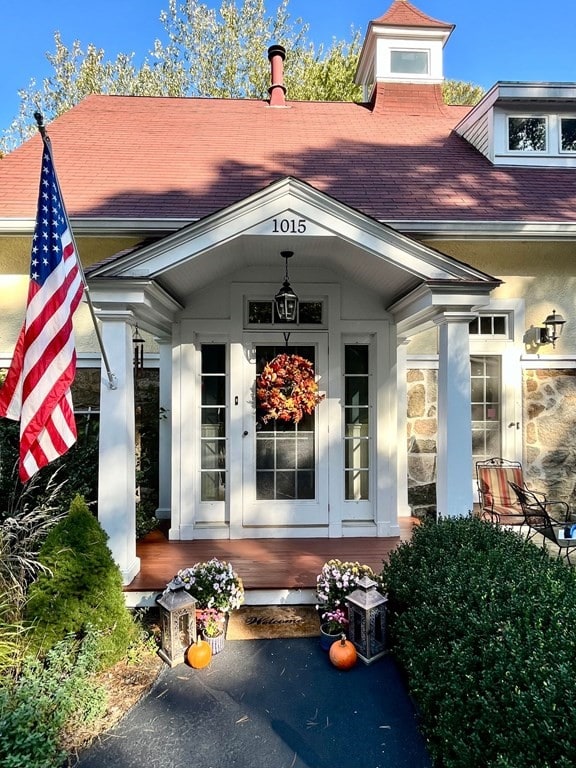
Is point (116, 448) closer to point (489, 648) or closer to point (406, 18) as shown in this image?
point (489, 648)

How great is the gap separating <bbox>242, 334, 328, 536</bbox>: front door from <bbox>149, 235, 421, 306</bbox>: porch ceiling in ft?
2.48

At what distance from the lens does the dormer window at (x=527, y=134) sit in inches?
275

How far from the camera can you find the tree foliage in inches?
563

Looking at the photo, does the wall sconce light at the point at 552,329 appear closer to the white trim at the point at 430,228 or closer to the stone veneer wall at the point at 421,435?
the white trim at the point at 430,228

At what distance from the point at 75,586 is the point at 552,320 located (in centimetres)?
566

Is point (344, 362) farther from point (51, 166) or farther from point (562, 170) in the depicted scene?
point (562, 170)

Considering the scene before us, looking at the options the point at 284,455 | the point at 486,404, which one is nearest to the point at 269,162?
the point at 284,455

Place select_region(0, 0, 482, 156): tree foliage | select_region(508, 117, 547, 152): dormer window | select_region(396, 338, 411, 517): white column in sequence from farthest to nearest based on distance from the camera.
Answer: select_region(0, 0, 482, 156): tree foliage → select_region(508, 117, 547, 152): dormer window → select_region(396, 338, 411, 517): white column

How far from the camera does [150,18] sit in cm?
1462

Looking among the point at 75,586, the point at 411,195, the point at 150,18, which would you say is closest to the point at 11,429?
the point at 75,586

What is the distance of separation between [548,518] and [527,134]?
5628 millimetres

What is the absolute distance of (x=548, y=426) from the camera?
5898mm

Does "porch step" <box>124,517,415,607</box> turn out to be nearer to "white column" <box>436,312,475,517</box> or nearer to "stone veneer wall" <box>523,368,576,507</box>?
"white column" <box>436,312,475,517</box>

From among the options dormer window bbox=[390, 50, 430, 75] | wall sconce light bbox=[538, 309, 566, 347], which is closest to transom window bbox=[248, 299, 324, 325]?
wall sconce light bbox=[538, 309, 566, 347]
